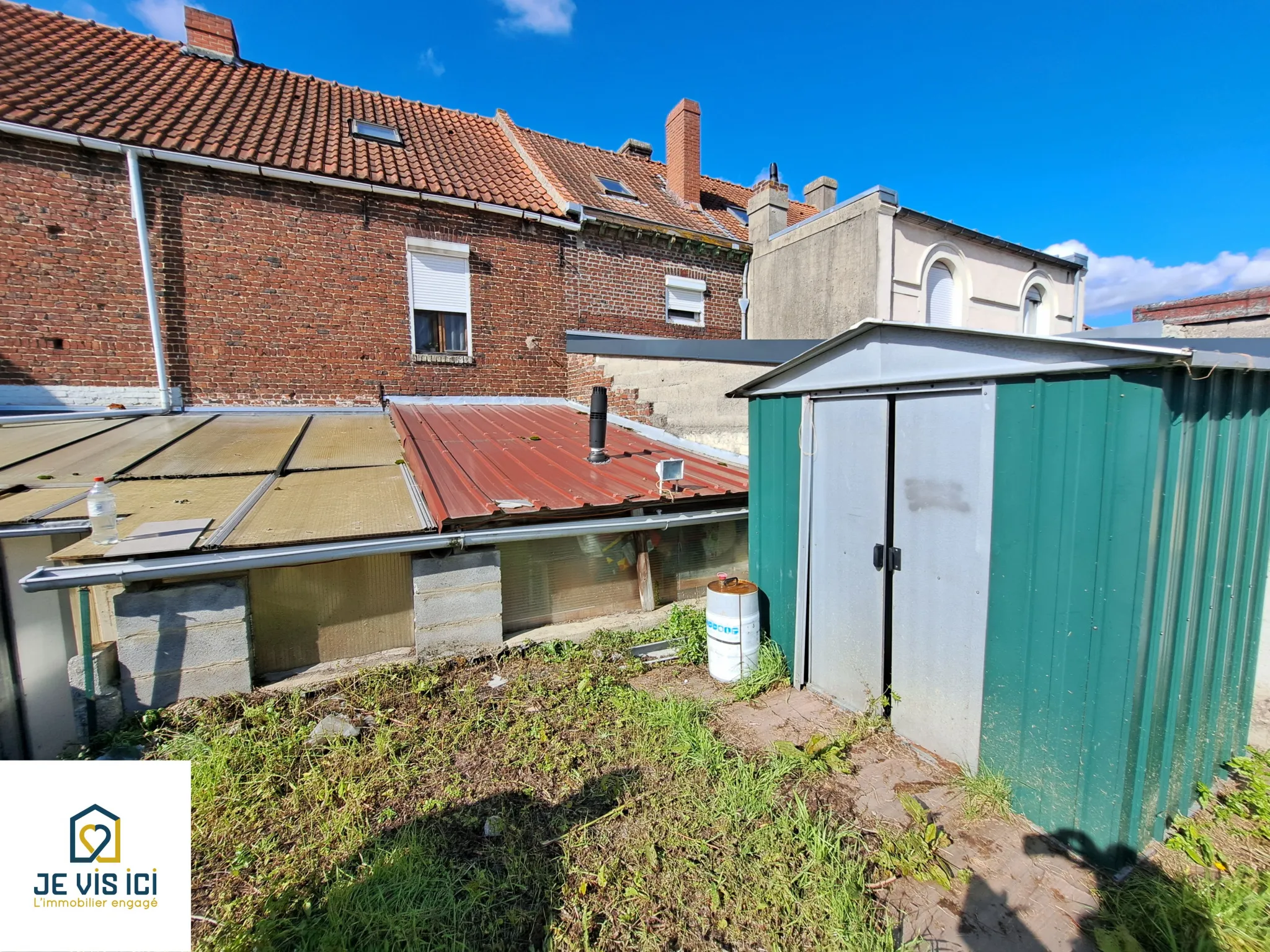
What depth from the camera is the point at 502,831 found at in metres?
3.25

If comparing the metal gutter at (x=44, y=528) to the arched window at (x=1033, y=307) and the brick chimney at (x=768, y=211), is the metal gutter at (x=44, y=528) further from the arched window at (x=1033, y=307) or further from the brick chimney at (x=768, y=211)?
the arched window at (x=1033, y=307)

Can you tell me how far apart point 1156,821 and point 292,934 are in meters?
4.63

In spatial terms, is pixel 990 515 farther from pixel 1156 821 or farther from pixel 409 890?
pixel 409 890

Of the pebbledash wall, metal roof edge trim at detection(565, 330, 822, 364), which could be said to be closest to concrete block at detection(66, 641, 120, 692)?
the pebbledash wall

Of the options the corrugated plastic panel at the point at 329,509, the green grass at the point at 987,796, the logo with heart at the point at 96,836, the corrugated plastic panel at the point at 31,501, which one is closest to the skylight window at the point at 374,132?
the corrugated plastic panel at the point at 329,509

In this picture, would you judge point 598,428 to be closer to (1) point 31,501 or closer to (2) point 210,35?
(1) point 31,501

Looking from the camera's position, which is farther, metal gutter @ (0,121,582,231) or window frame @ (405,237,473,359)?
window frame @ (405,237,473,359)

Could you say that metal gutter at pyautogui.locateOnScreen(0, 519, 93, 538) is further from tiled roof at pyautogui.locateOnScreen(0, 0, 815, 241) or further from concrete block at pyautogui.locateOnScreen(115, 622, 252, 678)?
tiled roof at pyautogui.locateOnScreen(0, 0, 815, 241)

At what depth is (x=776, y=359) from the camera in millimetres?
6836

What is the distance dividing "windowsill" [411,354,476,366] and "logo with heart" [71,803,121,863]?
809 cm

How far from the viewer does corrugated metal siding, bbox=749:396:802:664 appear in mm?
4941

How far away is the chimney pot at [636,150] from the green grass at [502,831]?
49.0 ft

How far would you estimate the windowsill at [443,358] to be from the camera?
9.59 m

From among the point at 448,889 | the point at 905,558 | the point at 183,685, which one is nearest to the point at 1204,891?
the point at 905,558
